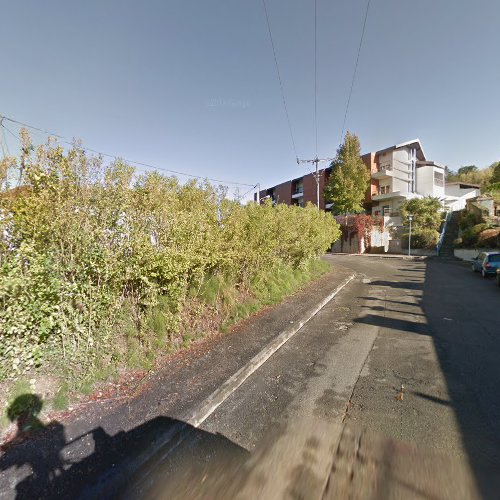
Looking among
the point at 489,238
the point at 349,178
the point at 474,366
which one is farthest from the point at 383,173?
the point at 474,366

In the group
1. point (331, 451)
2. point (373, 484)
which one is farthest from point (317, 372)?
point (373, 484)

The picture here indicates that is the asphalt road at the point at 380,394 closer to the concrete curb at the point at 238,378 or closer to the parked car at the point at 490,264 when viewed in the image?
the concrete curb at the point at 238,378

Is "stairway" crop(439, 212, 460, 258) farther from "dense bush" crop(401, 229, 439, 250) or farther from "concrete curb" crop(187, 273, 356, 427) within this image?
"concrete curb" crop(187, 273, 356, 427)

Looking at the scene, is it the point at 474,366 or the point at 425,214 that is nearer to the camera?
the point at 474,366

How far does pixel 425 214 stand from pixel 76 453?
32740mm

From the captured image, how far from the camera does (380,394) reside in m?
3.65

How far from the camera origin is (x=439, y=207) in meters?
28.5

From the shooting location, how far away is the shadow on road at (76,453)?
2.29 metres

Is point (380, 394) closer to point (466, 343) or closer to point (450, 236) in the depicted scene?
point (466, 343)

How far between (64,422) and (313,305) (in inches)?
252

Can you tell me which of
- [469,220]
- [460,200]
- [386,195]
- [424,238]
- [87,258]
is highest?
[386,195]

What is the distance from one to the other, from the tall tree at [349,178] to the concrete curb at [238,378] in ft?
92.6

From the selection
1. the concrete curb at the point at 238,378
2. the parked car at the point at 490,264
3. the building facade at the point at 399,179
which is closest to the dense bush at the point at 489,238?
the parked car at the point at 490,264

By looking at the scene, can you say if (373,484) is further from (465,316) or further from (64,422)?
(465,316)
